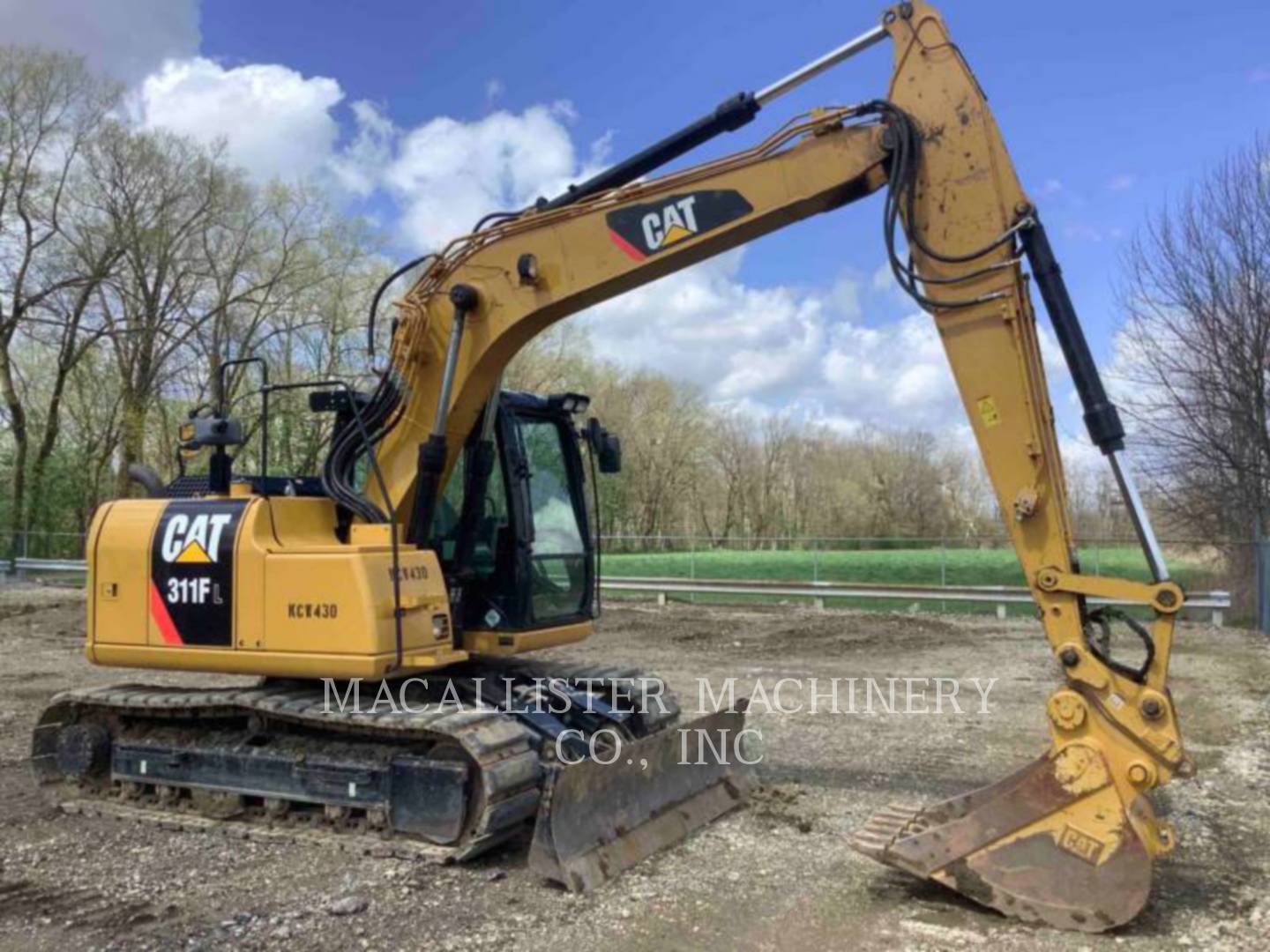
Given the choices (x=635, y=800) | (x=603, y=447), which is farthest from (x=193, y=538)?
(x=635, y=800)

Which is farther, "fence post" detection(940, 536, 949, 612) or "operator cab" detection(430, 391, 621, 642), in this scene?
"fence post" detection(940, 536, 949, 612)

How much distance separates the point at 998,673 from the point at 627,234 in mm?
8572

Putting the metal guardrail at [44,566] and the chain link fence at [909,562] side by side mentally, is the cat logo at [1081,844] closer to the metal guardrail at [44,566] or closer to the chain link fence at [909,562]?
the chain link fence at [909,562]

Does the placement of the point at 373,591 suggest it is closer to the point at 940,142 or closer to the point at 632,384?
the point at 940,142

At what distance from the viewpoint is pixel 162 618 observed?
20.6ft

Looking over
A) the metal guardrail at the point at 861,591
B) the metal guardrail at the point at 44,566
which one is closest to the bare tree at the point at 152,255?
the metal guardrail at the point at 44,566

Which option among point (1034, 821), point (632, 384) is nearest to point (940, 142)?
point (1034, 821)

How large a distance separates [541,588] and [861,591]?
13.5 m

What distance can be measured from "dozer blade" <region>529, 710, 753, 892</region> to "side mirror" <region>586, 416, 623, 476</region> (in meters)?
1.76

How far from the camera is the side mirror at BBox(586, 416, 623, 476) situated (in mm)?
6977

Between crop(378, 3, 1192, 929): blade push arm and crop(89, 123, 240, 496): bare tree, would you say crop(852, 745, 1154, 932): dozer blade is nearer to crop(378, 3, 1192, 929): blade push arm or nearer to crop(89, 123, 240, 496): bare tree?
crop(378, 3, 1192, 929): blade push arm

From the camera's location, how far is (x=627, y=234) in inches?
224

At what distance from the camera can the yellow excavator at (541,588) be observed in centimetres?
456

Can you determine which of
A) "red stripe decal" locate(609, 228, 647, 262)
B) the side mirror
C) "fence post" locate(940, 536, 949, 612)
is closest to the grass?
"fence post" locate(940, 536, 949, 612)
